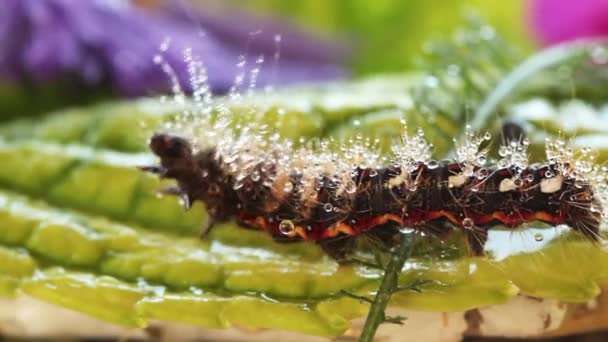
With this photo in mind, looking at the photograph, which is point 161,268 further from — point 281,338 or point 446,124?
point 446,124

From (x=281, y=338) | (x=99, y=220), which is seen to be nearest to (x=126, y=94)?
(x=99, y=220)

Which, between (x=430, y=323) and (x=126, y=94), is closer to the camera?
(x=430, y=323)

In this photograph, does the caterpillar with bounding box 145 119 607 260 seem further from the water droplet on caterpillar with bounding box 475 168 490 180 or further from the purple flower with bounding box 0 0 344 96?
the purple flower with bounding box 0 0 344 96

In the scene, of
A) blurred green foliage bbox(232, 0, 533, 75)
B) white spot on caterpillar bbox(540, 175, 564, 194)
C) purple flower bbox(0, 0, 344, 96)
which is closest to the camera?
white spot on caterpillar bbox(540, 175, 564, 194)

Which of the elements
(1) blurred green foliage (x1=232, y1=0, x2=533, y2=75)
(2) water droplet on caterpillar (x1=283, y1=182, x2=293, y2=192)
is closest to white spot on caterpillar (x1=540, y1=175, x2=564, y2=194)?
(2) water droplet on caterpillar (x1=283, y1=182, x2=293, y2=192)

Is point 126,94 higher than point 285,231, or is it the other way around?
point 126,94

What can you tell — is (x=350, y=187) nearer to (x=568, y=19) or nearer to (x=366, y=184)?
(x=366, y=184)

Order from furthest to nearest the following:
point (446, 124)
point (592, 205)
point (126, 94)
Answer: point (126, 94)
point (446, 124)
point (592, 205)

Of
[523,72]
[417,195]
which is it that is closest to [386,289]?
[417,195]
